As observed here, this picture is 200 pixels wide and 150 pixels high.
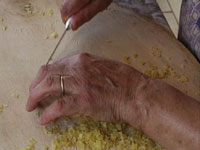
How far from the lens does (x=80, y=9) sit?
1.02m

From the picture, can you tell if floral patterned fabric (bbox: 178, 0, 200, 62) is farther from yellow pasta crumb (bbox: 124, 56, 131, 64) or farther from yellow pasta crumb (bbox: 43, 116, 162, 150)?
yellow pasta crumb (bbox: 43, 116, 162, 150)

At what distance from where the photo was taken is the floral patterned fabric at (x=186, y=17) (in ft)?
3.20

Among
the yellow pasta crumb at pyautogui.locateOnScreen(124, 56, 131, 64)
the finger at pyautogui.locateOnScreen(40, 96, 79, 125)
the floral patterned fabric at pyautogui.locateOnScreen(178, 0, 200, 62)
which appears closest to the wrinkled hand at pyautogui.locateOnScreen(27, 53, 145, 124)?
the finger at pyautogui.locateOnScreen(40, 96, 79, 125)

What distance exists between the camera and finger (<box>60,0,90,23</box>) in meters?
0.99

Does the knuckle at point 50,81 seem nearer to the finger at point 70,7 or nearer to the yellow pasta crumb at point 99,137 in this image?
the yellow pasta crumb at point 99,137

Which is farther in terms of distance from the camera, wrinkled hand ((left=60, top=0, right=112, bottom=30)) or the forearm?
wrinkled hand ((left=60, top=0, right=112, bottom=30))

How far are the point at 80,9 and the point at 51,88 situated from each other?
0.33 metres

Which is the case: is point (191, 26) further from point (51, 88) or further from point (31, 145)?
point (31, 145)

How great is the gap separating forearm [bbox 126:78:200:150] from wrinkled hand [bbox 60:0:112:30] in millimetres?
343

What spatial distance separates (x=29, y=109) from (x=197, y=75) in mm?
565

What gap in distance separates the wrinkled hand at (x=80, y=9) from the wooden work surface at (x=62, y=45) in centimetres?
A: 7

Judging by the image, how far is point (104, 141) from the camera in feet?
2.74

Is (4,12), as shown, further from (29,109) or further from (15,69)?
(29,109)

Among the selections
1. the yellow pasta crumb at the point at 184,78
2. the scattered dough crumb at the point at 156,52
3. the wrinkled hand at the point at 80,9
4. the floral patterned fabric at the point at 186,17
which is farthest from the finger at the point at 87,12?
the yellow pasta crumb at the point at 184,78
